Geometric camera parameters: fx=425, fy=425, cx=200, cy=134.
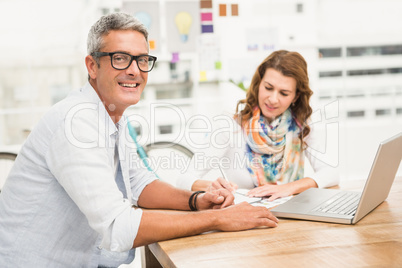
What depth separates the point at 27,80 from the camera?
11.9 feet

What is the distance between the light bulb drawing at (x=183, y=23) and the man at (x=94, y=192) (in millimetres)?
2213

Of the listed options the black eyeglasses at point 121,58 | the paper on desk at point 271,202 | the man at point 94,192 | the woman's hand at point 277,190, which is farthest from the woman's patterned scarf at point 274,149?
the black eyeglasses at point 121,58

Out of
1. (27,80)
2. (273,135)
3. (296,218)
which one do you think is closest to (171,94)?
(27,80)

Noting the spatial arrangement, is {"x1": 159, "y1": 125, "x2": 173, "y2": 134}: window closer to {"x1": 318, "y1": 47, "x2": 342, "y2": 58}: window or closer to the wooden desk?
{"x1": 318, "y1": 47, "x2": 342, "y2": 58}: window

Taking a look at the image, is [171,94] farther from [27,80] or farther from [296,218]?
[296,218]

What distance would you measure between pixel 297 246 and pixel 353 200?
1.43ft

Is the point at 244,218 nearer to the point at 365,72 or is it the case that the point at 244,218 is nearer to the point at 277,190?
the point at 277,190

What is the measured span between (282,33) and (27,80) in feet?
7.43

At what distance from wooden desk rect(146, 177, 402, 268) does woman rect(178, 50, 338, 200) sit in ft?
2.32

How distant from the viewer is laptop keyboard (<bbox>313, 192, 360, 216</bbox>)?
1187 mm

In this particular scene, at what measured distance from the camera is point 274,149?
1.90m

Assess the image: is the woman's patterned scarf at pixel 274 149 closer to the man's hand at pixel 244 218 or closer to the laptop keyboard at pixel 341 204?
the laptop keyboard at pixel 341 204

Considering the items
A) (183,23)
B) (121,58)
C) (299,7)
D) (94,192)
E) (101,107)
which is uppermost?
(299,7)

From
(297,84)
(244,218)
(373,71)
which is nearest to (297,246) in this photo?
(244,218)
